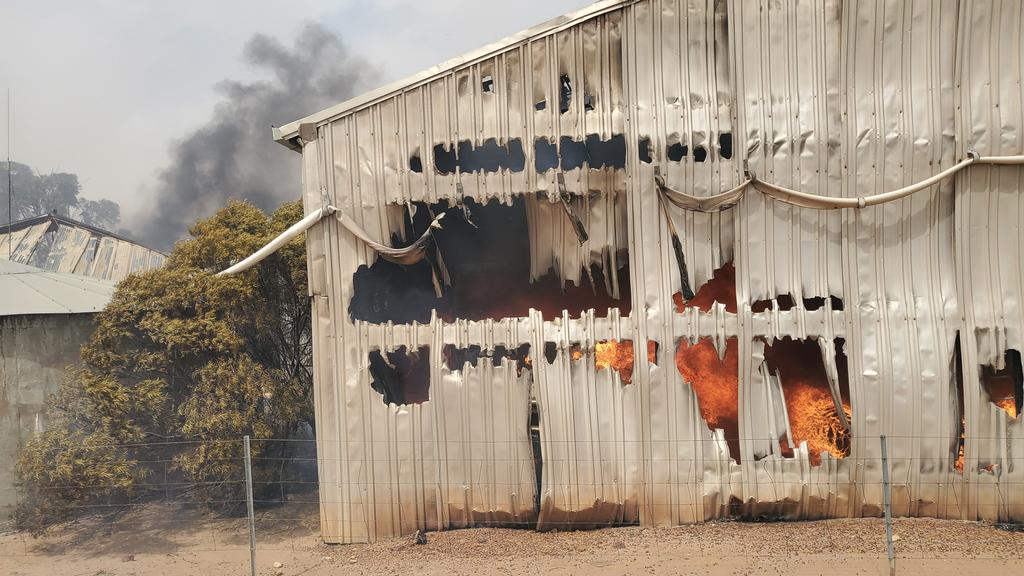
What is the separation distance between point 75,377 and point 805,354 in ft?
42.4

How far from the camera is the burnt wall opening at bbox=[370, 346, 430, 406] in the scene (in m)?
12.3

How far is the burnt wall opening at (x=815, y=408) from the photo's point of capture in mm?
11734

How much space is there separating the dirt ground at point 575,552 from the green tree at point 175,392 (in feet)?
3.69

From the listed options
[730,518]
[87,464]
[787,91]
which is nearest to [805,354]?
[730,518]

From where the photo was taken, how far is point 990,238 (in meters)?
11.0

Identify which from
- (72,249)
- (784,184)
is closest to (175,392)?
(784,184)

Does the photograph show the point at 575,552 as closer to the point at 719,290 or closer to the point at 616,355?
the point at 616,355

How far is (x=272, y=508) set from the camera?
14.7 meters

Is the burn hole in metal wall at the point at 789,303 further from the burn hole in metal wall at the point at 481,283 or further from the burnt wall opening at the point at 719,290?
the burn hole in metal wall at the point at 481,283

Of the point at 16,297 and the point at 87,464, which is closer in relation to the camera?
the point at 87,464

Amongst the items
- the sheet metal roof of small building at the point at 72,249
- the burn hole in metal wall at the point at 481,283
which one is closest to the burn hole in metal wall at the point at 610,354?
the burn hole in metal wall at the point at 481,283

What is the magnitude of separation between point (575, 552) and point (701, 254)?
184 inches

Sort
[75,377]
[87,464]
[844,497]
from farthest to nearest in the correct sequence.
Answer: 1. [75,377]
2. [87,464]
3. [844,497]

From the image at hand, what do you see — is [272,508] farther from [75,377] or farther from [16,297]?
[16,297]
